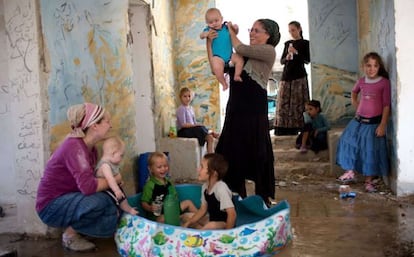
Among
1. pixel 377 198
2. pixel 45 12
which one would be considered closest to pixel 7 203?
pixel 45 12

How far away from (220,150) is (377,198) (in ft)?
6.86

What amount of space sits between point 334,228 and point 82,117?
2284 mm

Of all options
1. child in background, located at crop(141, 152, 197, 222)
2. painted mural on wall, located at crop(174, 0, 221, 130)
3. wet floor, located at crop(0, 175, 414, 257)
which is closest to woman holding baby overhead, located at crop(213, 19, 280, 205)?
child in background, located at crop(141, 152, 197, 222)

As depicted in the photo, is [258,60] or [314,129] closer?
[258,60]

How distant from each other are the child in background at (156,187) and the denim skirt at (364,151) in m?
2.47

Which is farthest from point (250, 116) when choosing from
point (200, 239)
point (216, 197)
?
point (200, 239)

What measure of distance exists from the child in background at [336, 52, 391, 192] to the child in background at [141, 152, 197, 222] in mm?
2478

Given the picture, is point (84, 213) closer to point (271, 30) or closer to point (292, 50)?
point (271, 30)

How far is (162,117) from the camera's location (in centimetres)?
717

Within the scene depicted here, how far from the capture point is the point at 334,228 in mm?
4422

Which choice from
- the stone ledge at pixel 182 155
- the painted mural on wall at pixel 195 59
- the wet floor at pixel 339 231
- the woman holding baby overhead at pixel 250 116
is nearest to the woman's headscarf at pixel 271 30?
the woman holding baby overhead at pixel 250 116

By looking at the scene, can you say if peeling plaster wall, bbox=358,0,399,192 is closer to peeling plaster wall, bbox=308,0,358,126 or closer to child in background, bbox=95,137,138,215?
peeling plaster wall, bbox=308,0,358,126

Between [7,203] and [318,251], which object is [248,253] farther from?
[7,203]

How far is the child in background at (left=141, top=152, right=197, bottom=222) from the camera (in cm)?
428
